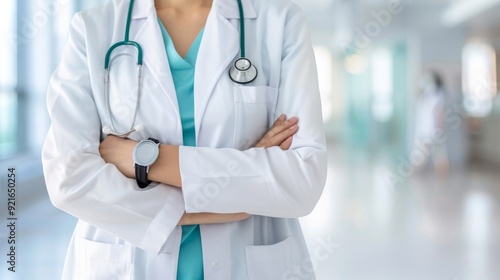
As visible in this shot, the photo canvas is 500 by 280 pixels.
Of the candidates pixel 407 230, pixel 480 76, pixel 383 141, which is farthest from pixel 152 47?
pixel 383 141

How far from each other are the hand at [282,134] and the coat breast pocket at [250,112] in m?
0.03

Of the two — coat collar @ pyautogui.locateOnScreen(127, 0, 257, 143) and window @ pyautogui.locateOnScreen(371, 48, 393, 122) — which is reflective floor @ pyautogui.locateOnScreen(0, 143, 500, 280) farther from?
window @ pyautogui.locateOnScreen(371, 48, 393, 122)

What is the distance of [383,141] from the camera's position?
497 inches

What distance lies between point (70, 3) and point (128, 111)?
1.09 meters

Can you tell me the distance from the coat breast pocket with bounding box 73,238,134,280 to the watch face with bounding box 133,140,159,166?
0.19 meters

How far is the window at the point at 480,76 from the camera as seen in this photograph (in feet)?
30.6

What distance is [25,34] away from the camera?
1.84 metres

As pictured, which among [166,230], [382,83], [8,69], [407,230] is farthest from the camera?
[382,83]

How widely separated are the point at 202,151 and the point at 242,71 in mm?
206

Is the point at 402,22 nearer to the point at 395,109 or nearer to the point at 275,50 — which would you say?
the point at 395,109

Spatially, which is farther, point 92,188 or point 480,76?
point 480,76

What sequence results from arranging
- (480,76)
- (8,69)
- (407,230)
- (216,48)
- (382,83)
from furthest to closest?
(382,83) < (480,76) < (407,230) < (8,69) < (216,48)

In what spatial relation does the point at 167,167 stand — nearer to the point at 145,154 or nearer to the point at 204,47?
the point at 145,154

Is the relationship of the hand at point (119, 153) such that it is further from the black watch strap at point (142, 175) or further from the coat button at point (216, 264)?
the coat button at point (216, 264)
